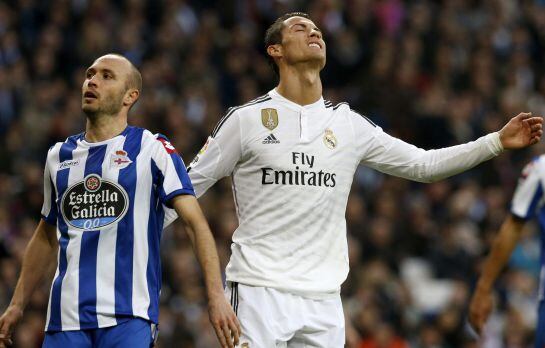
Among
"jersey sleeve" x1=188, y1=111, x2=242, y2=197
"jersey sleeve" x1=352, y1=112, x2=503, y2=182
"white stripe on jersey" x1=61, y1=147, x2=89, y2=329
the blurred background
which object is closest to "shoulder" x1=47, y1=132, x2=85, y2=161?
"white stripe on jersey" x1=61, y1=147, x2=89, y2=329

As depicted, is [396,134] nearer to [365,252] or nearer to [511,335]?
[365,252]

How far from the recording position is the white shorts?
692cm

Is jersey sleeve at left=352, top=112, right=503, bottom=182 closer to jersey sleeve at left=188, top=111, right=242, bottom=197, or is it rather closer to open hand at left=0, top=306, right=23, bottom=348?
jersey sleeve at left=188, top=111, right=242, bottom=197

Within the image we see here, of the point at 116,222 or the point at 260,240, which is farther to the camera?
the point at 260,240

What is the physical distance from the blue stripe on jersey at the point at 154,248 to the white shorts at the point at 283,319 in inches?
23.3

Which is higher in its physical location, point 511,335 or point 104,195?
point 104,195

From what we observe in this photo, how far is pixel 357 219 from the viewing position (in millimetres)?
15109

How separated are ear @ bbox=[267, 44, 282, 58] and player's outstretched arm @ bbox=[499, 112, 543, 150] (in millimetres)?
1444

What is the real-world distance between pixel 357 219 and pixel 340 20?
168 inches

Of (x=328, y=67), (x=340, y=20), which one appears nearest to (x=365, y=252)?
(x=328, y=67)

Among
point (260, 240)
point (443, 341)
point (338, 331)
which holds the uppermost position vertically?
point (260, 240)

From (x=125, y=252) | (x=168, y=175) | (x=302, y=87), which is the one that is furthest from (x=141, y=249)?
(x=302, y=87)

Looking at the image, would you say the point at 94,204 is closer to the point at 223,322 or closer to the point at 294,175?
the point at 223,322

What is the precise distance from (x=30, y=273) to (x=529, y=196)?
11.3ft
